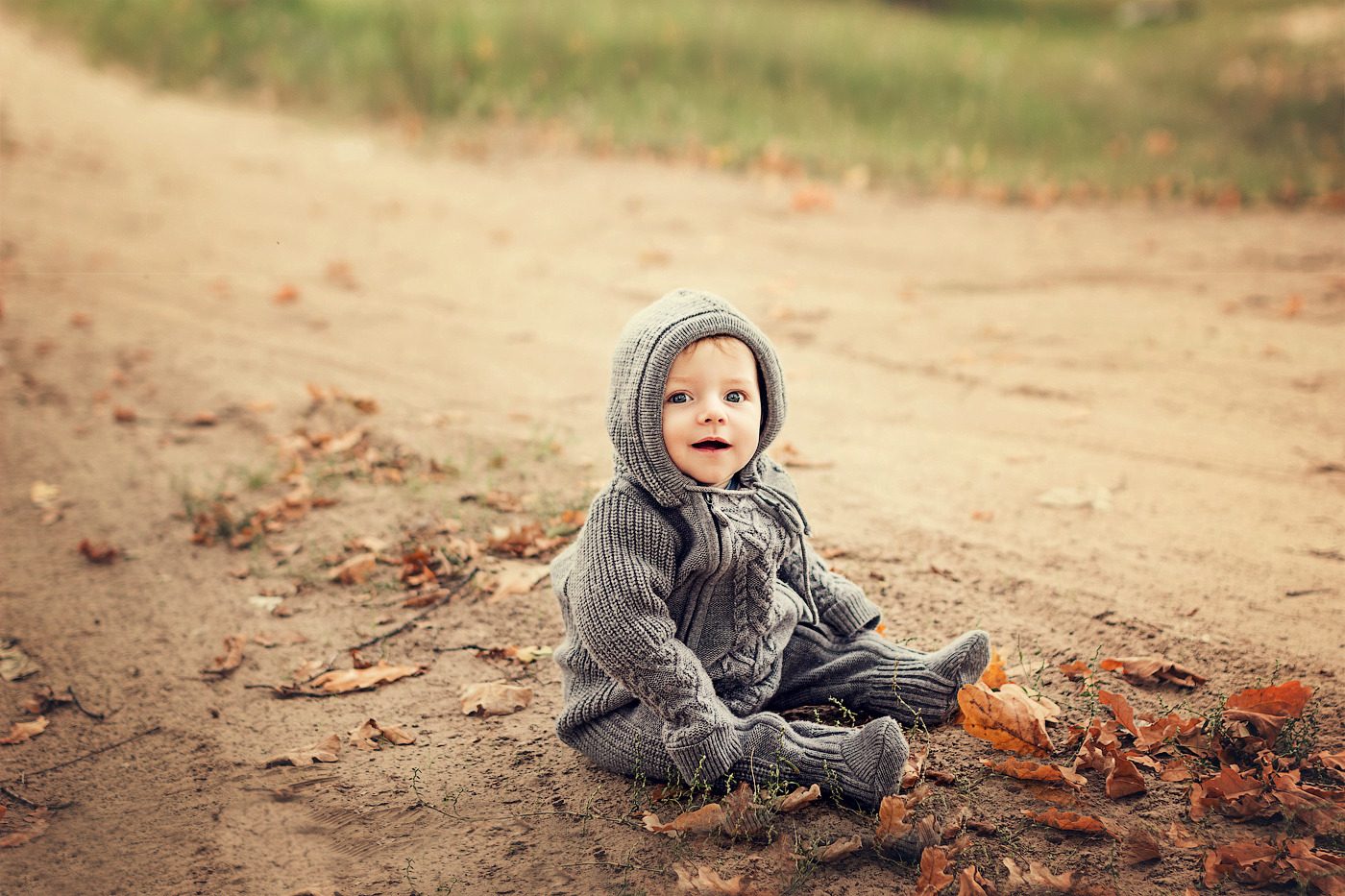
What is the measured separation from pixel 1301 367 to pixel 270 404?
5305 mm

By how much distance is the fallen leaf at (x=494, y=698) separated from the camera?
301 cm

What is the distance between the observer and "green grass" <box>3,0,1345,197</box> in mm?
8906

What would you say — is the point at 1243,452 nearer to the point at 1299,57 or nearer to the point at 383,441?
the point at 383,441

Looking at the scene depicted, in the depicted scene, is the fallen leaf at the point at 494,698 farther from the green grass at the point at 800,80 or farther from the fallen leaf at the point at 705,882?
the green grass at the point at 800,80

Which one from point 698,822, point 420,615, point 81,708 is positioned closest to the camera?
point 698,822

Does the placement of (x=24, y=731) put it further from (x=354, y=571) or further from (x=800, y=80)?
(x=800, y=80)

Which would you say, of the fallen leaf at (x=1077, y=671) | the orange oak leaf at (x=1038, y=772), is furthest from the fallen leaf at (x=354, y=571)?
the fallen leaf at (x=1077, y=671)

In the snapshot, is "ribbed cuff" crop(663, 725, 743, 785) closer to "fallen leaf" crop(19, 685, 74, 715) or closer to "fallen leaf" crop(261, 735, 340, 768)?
"fallen leaf" crop(261, 735, 340, 768)

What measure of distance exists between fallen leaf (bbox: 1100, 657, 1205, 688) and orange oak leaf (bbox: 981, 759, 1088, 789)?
54 centimetres

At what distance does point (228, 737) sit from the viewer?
9.72 ft

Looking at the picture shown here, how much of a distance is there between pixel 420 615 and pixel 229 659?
625 millimetres

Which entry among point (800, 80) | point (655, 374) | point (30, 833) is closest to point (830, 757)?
point (655, 374)

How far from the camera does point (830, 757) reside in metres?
2.42

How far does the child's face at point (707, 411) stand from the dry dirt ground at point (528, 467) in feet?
2.83
